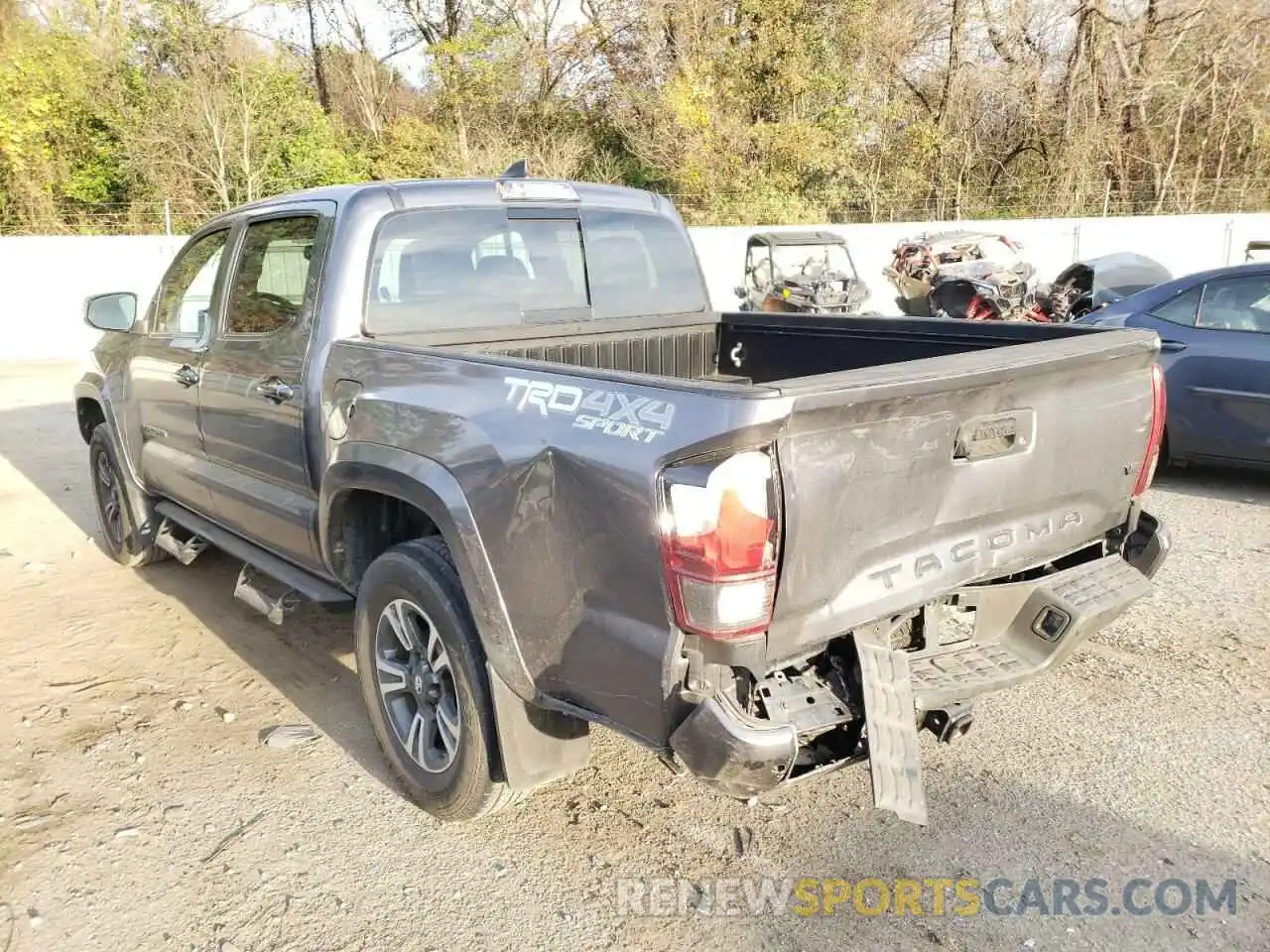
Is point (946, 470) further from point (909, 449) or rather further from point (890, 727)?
point (890, 727)

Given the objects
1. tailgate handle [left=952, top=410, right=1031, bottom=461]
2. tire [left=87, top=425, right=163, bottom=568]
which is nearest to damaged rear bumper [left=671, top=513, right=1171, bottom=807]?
tailgate handle [left=952, top=410, right=1031, bottom=461]

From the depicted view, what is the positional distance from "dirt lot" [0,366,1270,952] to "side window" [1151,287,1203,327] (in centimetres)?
272

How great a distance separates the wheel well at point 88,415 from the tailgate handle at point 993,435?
16.5 ft

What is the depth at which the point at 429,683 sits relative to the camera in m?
3.13

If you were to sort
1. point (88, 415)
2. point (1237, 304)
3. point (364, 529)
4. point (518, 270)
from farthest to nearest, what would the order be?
point (1237, 304), point (88, 415), point (518, 270), point (364, 529)

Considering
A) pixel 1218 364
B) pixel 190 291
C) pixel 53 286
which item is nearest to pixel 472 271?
pixel 190 291

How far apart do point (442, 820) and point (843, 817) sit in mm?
1300

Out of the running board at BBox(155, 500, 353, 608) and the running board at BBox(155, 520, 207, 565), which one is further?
the running board at BBox(155, 520, 207, 565)

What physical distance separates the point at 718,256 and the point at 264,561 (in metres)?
16.3

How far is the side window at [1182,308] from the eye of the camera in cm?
648

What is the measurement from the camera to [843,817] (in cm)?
313

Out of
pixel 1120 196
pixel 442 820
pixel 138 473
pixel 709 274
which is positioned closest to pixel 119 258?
pixel 709 274

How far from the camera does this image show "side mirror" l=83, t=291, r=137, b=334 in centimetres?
498

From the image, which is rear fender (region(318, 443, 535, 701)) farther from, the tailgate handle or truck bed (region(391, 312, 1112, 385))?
the tailgate handle
